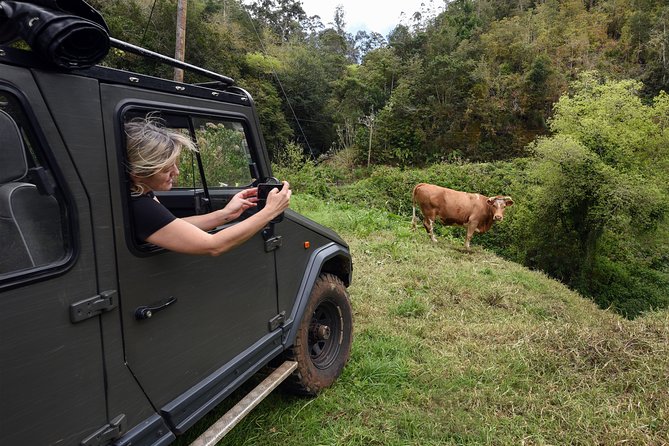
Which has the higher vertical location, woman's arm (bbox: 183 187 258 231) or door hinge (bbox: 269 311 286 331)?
woman's arm (bbox: 183 187 258 231)

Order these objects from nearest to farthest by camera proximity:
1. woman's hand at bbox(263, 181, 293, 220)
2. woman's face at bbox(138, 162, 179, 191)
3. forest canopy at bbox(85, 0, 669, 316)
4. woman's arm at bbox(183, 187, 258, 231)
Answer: woman's face at bbox(138, 162, 179, 191) → woman's hand at bbox(263, 181, 293, 220) → woman's arm at bbox(183, 187, 258, 231) → forest canopy at bbox(85, 0, 669, 316)

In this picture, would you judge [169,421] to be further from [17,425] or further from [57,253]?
[57,253]

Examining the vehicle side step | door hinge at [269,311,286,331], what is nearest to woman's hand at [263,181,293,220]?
door hinge at [269,311,286,331]

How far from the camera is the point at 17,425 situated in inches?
54.4

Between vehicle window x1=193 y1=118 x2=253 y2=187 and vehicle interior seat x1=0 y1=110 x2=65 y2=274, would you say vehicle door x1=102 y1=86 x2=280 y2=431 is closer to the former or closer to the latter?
vehicle window x1=193 y1=118 x2=253 y2=187

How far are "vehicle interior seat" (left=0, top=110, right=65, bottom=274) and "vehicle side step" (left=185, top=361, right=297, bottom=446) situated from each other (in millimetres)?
1223

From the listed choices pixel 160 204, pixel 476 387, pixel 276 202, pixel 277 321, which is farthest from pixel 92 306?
pixel 476 387

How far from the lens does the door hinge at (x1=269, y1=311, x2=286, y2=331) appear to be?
276 cm

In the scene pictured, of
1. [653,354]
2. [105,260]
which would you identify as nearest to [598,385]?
[653,354]

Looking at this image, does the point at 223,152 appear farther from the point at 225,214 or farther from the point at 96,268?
the point at 96,268

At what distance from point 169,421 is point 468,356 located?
122 inches

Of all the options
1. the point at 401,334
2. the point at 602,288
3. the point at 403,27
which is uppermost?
the point at 403,27

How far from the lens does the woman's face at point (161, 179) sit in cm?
192

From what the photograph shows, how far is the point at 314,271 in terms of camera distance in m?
3.20
